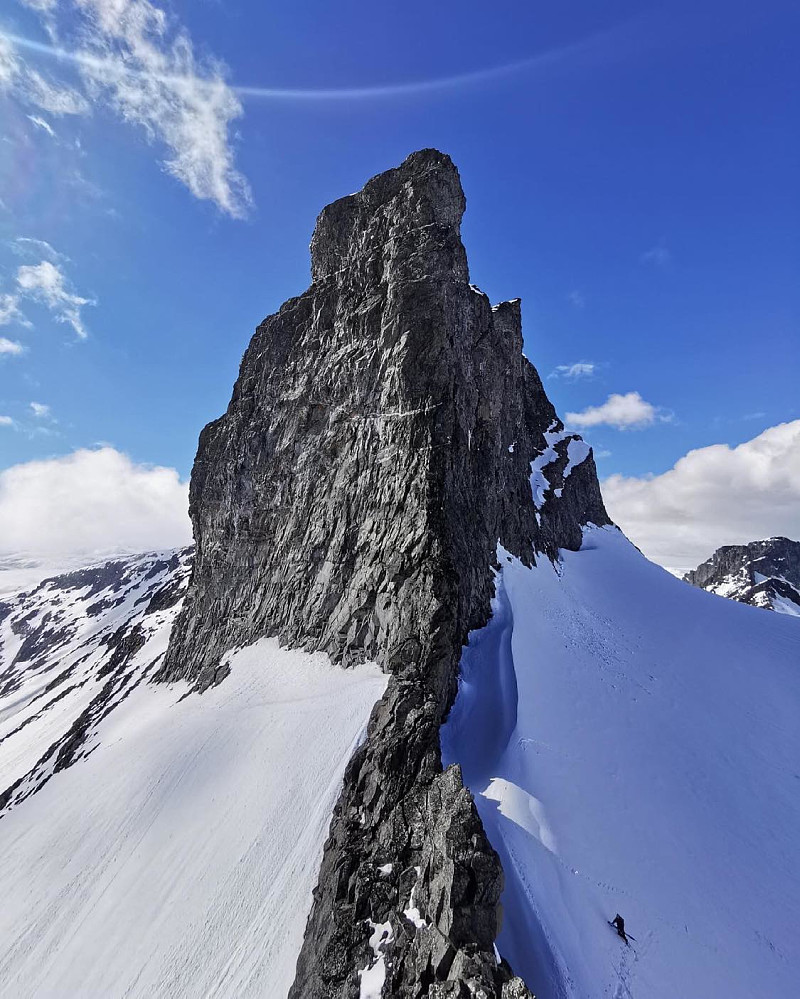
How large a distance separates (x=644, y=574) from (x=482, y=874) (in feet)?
162

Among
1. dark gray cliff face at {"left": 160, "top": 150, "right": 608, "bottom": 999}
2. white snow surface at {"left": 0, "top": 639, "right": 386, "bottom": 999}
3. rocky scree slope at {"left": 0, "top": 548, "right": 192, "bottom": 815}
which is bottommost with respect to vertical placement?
rocky scree slope at {"left": 0, "top": 548, "right": 192, "bottom": 815}

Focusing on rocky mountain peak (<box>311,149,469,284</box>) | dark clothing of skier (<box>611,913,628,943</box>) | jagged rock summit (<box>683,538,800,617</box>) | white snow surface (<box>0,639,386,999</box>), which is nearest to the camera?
dark clothing of skier (<box>611,913,628,943</box>)

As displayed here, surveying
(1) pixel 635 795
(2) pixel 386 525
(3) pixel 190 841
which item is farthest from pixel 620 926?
(2) pixel 386 525

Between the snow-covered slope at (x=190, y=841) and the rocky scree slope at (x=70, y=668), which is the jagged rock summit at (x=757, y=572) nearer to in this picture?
the snow-covered slope at (x=190, y=841)

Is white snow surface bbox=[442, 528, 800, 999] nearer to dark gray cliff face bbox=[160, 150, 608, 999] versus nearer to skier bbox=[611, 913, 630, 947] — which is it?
skier bbox=[611, 913, 630, 947]

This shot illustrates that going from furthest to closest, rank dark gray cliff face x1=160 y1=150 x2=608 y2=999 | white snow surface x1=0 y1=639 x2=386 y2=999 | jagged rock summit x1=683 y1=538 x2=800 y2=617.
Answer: jagged rock summit x1=683 y1=538 x2=800 y2=617, white snow surface x1=0 y1=639 x2=386 y2=999, dark gray cliff face x1=160 y1=150 x2=608 y2=999

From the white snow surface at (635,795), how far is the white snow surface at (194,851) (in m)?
6.35

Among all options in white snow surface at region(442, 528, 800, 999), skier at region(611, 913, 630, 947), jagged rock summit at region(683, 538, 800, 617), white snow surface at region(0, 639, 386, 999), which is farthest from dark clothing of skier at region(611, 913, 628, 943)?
jagged rock summit at region(683, 538, 800, 617)

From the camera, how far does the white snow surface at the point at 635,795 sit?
1273 cm

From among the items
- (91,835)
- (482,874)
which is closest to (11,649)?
(91,835)

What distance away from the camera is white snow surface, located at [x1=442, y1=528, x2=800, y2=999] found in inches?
501

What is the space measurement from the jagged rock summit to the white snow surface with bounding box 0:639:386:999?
142 metres

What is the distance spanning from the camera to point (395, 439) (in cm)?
2761

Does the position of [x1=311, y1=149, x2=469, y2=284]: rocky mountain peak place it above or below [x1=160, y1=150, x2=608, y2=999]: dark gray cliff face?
above
